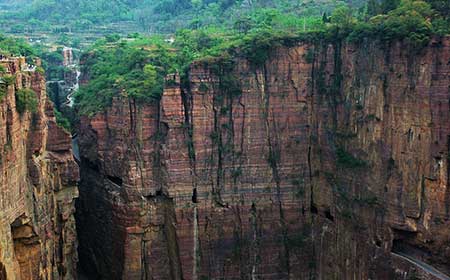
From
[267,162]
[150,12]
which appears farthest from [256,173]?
[150,12]

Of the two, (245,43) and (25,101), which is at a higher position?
(245,43)

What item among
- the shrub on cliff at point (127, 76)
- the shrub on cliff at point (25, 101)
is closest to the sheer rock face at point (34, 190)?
the shrub on cliff at point (25, 101)

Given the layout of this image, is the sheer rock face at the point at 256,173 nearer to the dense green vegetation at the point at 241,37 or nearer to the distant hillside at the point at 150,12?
the dense green vegetation at the point at 241,37

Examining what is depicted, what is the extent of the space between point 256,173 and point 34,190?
11102 millimetres

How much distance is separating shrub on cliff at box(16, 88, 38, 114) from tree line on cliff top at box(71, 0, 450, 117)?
6.97m

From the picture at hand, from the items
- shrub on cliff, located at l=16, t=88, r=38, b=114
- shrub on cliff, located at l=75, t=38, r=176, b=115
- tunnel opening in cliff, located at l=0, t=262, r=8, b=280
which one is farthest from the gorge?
tunnel opening in cliff, located at l=0, t=262, r=8, b=280

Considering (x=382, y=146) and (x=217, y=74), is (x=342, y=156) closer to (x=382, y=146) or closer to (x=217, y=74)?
(x=382, y=146)

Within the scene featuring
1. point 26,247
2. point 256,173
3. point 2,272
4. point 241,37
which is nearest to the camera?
point 2,272

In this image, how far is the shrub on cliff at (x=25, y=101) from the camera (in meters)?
25.0

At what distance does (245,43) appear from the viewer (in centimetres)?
3338

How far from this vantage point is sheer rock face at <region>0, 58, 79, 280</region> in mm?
23250

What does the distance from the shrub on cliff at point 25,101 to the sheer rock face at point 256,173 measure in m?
6.83

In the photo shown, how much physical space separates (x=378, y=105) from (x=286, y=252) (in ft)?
27.6

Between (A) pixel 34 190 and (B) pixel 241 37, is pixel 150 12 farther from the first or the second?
(A) pixel 34 190
